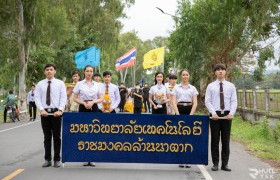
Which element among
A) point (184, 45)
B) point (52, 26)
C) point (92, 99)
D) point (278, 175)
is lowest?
point (278, 175)

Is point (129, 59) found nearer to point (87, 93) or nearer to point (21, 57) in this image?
point (21, 57)

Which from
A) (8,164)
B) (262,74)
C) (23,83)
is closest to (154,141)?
(8,164)

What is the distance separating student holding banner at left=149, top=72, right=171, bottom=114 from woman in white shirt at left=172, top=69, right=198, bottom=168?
136 centimetres

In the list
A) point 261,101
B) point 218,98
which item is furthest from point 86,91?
point 261,101

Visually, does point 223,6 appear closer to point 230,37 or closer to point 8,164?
point 230,37

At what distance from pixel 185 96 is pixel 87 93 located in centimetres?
195

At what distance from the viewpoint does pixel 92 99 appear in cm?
1008

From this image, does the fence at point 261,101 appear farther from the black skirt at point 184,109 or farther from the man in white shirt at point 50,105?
the man in white shirt at point 50,105

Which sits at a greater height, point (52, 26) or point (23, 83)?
point (52, 26)

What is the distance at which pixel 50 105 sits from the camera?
954 centimetres

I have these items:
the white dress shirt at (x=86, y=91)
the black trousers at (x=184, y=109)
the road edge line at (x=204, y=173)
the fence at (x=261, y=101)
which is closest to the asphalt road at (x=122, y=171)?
the road edge line at (x=204, y=173)

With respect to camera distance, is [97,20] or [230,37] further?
[97,20]

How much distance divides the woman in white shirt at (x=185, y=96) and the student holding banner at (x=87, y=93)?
1.54 metres

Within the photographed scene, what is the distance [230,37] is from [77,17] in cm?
1960
